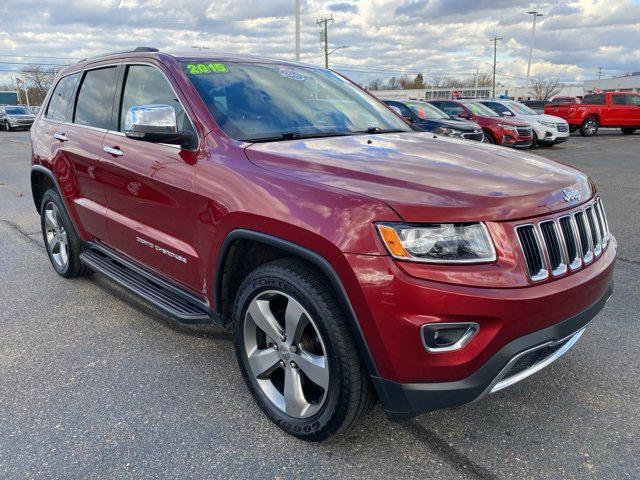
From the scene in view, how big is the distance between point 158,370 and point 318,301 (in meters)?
1.48

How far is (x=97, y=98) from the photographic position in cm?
398

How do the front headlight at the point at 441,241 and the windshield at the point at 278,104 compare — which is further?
the windshield at the point at 278,104

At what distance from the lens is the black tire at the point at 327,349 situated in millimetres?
2139

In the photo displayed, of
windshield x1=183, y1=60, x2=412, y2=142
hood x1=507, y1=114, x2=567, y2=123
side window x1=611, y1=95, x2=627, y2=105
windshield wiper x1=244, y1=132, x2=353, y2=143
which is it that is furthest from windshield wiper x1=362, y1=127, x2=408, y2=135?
side window x1=611, y1=95, x2=627, y2=105

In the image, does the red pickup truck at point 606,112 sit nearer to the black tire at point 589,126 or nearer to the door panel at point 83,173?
the black tire at point 589,126

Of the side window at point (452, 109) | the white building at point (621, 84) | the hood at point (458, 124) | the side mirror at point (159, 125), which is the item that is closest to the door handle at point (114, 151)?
the side mirror at point (159, 125)

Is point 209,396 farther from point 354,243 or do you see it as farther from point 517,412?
point 517,412

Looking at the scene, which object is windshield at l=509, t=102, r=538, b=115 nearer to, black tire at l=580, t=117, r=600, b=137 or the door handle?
black tire at l=580, t=117, r=600, b=137

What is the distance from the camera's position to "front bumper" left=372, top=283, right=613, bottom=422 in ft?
6.66

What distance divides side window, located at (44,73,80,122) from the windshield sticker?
1.94 m

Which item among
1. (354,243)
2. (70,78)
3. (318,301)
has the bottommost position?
(318,301)

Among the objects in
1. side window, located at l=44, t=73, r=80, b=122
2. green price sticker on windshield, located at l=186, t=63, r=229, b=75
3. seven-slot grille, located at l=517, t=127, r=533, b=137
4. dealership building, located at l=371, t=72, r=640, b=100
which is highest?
dealership building, located at l=371, t=72, r=640, b=100

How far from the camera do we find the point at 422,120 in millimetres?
14320

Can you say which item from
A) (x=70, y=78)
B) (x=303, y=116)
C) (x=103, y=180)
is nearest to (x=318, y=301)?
(x=303, y=116)
